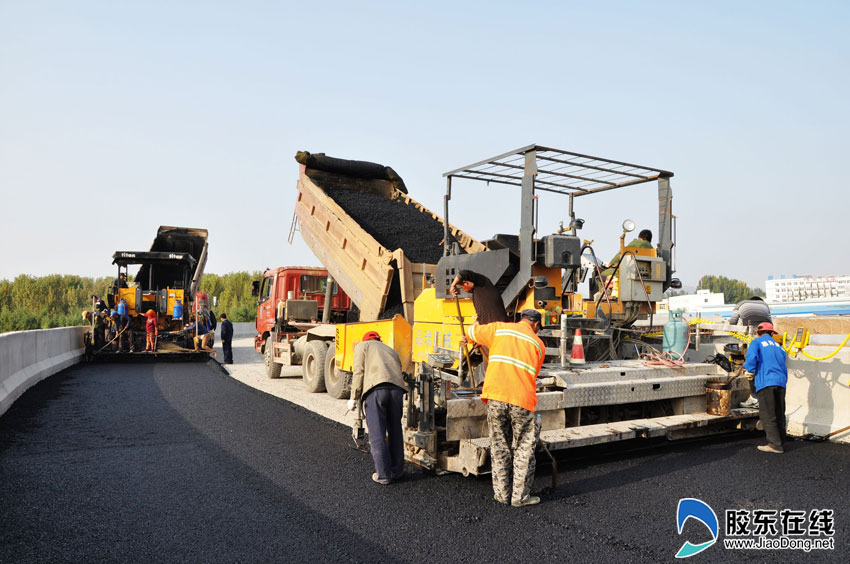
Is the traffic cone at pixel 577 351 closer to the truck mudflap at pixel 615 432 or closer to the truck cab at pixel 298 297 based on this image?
the truck mudflap at pixel 615 432

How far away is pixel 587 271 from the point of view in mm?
6637

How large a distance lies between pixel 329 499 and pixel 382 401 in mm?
920

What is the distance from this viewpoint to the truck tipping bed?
798 centimetres

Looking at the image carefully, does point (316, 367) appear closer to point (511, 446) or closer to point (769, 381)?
point (511, 446)

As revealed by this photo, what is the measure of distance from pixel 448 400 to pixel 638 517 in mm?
1601

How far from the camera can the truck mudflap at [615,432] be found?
15.3 feet

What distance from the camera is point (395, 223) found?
9195mm

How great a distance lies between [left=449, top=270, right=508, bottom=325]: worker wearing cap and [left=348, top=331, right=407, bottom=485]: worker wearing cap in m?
0.87

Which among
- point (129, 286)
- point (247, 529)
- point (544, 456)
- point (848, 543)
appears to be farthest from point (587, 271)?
point (129, 286)

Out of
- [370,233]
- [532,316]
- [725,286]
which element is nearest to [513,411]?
[532,316]

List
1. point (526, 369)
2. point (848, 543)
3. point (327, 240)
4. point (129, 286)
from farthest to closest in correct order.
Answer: point (129, 286)
point (327, 240)
point (526, 369)
point (848, 543)

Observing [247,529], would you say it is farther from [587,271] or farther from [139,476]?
[587,271]

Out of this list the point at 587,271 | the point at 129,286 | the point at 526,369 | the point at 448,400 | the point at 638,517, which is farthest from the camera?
the point at 129,286

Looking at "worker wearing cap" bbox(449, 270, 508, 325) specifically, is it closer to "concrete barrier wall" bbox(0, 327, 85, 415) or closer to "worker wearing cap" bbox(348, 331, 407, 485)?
"worker wearing cap" bbox(348, 331, 407, 485)
